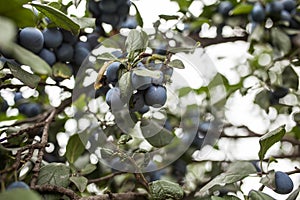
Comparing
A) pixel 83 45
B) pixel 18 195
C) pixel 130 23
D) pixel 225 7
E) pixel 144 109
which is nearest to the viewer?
pixel 18 195

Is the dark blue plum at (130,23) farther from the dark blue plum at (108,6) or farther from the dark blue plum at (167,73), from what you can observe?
the dark blue plum at (167,73)

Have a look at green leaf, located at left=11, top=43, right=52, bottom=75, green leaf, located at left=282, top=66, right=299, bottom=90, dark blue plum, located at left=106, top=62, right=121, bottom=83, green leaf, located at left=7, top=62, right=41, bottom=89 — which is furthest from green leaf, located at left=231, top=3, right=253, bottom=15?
green leaf, located at left=11, top=43, right=52, bottom=75

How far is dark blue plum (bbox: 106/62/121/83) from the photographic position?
2.40 feet

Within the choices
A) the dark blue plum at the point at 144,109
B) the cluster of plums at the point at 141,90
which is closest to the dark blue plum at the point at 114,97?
the cluster of plums at the point at 141,90

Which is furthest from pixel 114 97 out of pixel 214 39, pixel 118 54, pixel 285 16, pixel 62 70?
pixel 285 16

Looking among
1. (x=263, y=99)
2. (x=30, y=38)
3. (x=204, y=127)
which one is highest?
(x=30, y=38)

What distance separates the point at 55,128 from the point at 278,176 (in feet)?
1.77

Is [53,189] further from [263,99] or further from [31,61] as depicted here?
[263,99]

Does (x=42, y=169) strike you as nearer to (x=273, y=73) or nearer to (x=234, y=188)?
(x=234, y=188)

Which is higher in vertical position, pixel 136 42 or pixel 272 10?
pixel 136 42

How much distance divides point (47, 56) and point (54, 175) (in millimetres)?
273

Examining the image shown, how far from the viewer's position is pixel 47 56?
867mm

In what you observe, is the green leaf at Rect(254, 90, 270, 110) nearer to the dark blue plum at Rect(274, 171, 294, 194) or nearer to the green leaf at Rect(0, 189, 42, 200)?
the dark blue plum at Rect(274, 171, 294, 194)

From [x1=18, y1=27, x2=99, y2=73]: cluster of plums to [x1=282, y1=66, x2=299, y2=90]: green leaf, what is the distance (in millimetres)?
442
